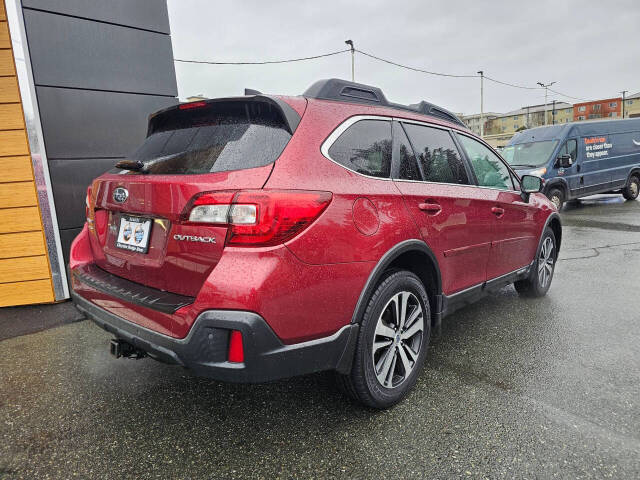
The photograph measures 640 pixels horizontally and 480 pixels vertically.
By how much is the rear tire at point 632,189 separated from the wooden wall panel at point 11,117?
49.8 ft

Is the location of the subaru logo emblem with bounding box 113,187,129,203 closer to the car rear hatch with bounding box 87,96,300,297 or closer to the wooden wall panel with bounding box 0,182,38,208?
the car rear hatch with bounding box 87,96,300,297

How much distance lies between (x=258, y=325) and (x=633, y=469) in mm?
1737

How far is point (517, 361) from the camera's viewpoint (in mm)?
2867

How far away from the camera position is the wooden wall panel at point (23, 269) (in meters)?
4.21

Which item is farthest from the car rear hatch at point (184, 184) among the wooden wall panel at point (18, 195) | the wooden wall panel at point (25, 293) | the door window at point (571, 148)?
the door window at point (571, 148)

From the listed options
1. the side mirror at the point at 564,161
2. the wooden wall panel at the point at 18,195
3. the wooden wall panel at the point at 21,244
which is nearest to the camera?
the wooden wall panel at the point at 18,195

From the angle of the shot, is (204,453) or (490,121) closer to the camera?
(204,453)

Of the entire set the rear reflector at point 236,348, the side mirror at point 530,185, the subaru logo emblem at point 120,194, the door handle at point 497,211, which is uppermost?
the subaru logo emblem at point 120,194

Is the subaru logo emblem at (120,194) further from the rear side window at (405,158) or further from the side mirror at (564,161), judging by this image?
the side mirror at (564,161)

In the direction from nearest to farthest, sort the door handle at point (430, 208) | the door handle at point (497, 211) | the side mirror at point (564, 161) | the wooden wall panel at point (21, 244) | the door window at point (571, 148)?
the door handle at point (430, 208)
the door handle at point (497, 211)
the wooden wall panel at point (21, 244)
the side mirror at point (564, 161)
the door window at point (571, 148)

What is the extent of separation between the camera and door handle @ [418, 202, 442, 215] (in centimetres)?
→ 243

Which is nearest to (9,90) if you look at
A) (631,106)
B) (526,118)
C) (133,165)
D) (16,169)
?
(16,169)

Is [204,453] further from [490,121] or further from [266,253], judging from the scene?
[490,121]

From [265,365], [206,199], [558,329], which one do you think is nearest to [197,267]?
[206,199]
